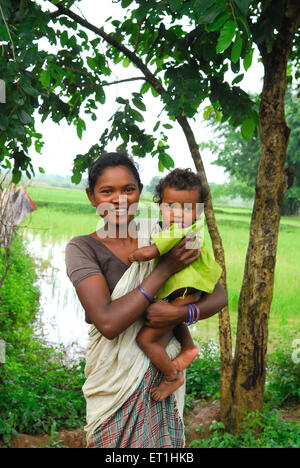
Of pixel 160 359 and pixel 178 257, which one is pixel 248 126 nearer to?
pixel 178 257

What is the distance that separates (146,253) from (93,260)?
16 cm

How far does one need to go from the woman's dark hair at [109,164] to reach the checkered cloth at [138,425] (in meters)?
0.60

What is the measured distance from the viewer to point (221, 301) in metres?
1.55

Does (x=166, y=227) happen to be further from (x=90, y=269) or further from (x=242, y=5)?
(x=242, y=5)

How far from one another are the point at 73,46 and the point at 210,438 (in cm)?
256

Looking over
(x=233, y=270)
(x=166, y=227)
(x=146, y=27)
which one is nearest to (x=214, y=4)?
(x=166, y=227)

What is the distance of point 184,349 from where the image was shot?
61.8 inches

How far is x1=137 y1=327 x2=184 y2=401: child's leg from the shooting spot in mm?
1413

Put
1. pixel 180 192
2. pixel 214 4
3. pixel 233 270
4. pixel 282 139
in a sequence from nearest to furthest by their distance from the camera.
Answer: pixel 214 4, pixel 180 192, pixel 282 139, pixel 233 270

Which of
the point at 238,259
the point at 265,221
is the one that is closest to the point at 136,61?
the point at 265,221

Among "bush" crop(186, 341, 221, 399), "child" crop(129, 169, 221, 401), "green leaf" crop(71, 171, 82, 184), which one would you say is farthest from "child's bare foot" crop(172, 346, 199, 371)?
"bush" crop(186, 341, 221, 399)

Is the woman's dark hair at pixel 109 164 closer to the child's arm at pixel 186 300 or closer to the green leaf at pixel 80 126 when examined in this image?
the child's arm at pixel 186 300

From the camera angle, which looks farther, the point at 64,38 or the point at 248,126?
the point at 64,38

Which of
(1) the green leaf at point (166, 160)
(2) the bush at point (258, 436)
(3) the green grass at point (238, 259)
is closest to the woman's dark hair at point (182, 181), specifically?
(3) the green grass at point (238, 259)
